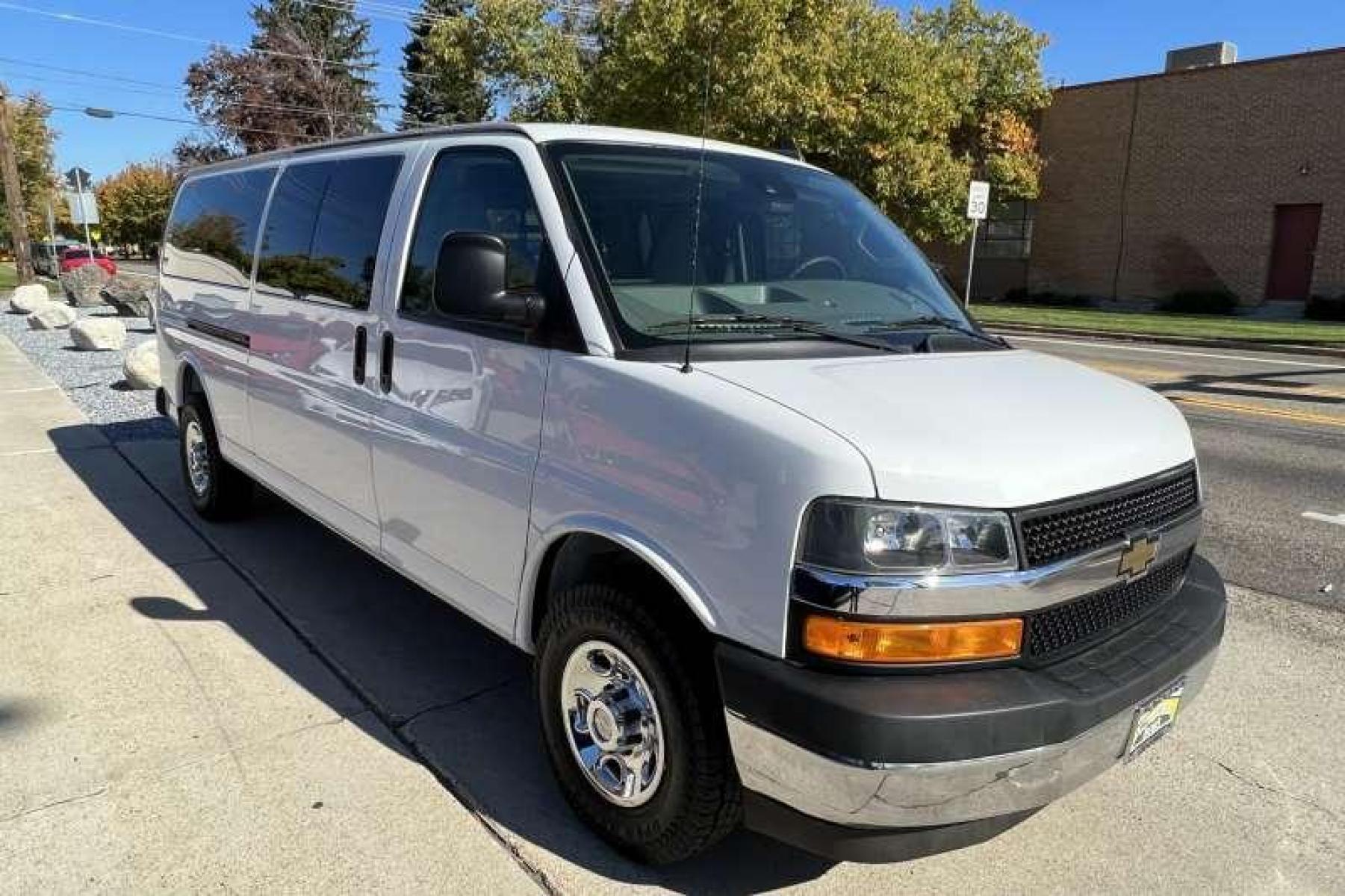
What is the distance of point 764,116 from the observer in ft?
75.3

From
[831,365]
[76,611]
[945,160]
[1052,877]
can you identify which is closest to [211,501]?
[76,611]

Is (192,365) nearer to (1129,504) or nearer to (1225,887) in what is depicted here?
(1129,504)

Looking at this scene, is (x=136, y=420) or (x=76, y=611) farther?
(x=136, y=420)

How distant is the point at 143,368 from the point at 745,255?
868 cm

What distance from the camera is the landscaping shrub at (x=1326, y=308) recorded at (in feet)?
82.9

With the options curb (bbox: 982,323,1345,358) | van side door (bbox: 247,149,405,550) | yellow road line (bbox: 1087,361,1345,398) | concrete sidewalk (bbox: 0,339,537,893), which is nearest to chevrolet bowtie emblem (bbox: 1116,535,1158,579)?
concrete sidewalk (bbox: 0,339,537,893)

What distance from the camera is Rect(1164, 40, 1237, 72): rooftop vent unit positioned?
32.0 metres

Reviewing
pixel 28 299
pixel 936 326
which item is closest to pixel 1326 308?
pixel 936 326

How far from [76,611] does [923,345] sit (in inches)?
156

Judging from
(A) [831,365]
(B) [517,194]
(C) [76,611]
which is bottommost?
(C) [76,611]

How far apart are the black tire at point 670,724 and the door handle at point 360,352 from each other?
141 cm

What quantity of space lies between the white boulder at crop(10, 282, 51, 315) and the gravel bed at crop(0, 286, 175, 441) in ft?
2.08

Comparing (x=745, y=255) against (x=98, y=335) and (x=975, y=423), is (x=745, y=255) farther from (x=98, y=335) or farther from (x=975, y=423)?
(x=98, y=335)

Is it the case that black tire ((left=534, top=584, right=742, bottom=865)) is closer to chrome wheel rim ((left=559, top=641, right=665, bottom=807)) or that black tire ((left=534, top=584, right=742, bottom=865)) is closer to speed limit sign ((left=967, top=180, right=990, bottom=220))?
chrome wheel rim ((left=559, top=641, right=665, bottom=807))
